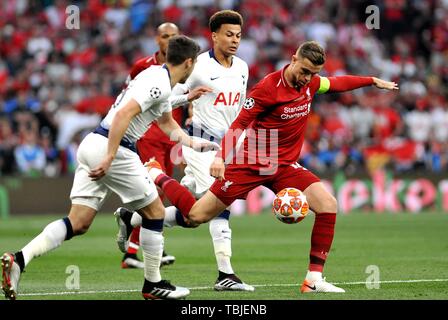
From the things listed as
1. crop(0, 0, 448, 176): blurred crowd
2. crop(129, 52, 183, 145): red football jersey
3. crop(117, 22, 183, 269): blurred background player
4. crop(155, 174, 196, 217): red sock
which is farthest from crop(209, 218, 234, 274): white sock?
crop(0, 0, 448, 176): blurred crowd

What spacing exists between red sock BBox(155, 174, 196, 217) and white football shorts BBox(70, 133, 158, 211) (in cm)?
111

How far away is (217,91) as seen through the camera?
1080 centimetres

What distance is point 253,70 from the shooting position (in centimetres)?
2650

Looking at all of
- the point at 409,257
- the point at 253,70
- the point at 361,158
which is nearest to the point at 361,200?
the point at 361,158

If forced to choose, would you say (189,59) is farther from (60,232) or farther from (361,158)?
(361,158)

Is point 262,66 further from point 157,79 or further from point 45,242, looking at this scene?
point 45,242

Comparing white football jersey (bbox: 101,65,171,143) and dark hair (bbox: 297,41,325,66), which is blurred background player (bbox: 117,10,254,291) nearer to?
dark hair (bbox: 297,41,325,66)

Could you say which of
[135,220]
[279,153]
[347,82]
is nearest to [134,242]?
[135,220]

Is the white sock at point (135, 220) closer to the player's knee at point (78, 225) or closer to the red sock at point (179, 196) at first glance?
the red sock at point (179, 196)

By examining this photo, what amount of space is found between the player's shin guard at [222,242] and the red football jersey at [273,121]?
2.40ft

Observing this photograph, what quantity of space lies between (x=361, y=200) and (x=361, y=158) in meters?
1.26

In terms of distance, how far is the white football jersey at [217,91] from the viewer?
1079 centimetres
